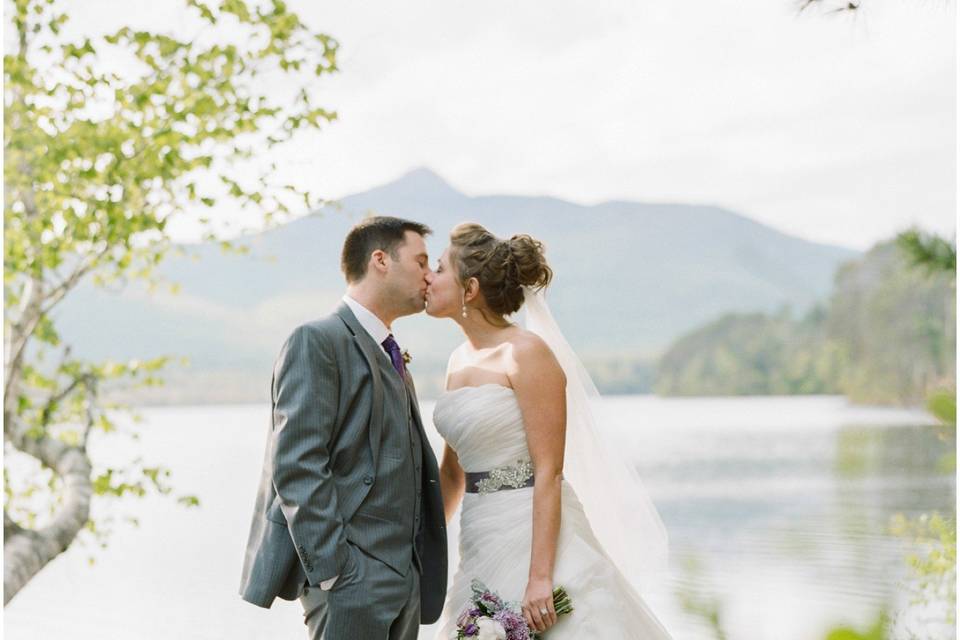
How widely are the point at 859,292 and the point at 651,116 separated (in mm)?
14752

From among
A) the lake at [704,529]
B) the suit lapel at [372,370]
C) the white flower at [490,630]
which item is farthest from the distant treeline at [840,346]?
the suit lapel at [372,370]

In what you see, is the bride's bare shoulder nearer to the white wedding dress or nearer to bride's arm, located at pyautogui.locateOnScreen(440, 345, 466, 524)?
the white wedding dress

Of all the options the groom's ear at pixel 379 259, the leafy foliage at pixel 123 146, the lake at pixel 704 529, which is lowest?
the lake at pixel 704 529

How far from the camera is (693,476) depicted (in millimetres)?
22875

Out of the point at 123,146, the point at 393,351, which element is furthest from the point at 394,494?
the point at 123,146

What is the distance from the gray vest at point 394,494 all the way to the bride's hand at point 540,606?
282 mm

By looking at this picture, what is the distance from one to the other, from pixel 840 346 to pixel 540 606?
46.1 meters

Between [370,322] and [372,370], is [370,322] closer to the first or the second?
[370,322]

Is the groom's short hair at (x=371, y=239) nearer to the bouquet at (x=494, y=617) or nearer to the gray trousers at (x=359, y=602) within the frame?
the gray trousers at (x=359, y=602)

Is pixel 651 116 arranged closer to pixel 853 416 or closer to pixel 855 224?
pixel 855 224

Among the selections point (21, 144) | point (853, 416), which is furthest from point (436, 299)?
point (853, 416)

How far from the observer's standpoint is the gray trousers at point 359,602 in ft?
7.48

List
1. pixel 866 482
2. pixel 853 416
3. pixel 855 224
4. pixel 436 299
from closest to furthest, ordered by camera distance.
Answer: pixel 436 299
pixel 866 482
pixel 853 416
pixel 855 224

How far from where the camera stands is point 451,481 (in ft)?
9.49
